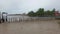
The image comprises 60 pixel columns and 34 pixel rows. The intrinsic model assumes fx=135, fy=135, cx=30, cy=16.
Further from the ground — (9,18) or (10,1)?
(10,1)

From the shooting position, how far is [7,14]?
3.02m

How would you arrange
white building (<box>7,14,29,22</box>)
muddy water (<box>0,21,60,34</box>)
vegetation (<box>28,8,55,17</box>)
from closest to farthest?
muddy water (<box>0,21,60,34</box>) → white building (<box>7,14,29,22</box>) → vegetation (<box>28,8,55,17</box>)

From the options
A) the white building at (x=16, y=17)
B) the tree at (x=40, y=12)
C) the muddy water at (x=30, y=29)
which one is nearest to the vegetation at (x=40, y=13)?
the tree at (x=40, y=12)

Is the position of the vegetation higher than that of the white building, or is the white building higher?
the vegetation

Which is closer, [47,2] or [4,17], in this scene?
[4,17]

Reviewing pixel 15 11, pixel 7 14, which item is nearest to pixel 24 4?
pixel 15 11

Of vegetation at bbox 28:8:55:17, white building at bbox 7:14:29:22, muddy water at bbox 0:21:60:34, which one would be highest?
vegetation at bbox 28:8:55:17

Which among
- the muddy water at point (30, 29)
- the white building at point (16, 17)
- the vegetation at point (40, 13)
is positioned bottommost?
the muddy water at point (30, 29)

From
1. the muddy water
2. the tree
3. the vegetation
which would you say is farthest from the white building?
the muddy water

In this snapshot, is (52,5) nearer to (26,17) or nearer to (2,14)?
(26,17)

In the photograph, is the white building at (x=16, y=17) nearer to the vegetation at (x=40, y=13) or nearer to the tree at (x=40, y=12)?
the vegetation at (x=40, y=13)

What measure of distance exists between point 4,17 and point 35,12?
71cm

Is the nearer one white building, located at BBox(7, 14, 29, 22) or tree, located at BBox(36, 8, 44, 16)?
white building, located at BBox(7, 14, 29, 22)

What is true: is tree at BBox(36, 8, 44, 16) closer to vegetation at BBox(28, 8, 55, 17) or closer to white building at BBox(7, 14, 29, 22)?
vegetation at BBox(28, 8, 55, 17)
